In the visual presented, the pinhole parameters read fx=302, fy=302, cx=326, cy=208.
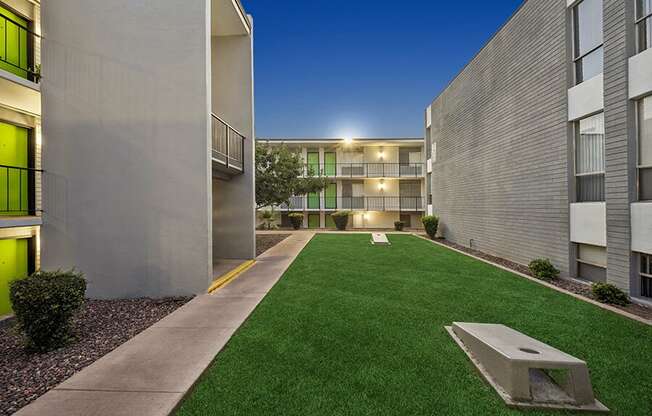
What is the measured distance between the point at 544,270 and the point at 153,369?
9.38 meters

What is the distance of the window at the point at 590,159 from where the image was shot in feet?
23.2

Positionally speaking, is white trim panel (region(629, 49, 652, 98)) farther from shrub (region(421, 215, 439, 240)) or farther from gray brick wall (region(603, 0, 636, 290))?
shrub (region(421, 215, 439, 240))

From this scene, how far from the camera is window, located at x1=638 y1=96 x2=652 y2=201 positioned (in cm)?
589

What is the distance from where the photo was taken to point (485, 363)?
3551mm

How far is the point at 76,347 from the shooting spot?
4336mm

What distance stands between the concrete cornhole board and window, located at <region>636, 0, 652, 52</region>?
6.63 meters

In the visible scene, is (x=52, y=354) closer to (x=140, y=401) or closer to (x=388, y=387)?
(x=140, y=401)

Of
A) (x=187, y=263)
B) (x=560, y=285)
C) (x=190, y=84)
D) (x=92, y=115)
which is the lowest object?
(x=560, y=285)

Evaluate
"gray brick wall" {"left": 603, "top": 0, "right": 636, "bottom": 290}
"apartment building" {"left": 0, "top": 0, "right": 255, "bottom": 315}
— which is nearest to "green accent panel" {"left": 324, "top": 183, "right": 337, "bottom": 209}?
"apartment building" {"left": 0, "top": 0, "right": 255, "bottom": 315}

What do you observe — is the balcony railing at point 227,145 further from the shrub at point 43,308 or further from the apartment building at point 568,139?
the apartment building at point 568,139

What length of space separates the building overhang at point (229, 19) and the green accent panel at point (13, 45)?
4.65m

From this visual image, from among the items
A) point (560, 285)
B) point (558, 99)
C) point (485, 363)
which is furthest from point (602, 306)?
point (558, 99)

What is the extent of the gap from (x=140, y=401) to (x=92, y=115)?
21.4 ft

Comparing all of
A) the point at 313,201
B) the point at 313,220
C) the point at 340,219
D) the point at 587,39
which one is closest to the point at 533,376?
the point at 587,39
